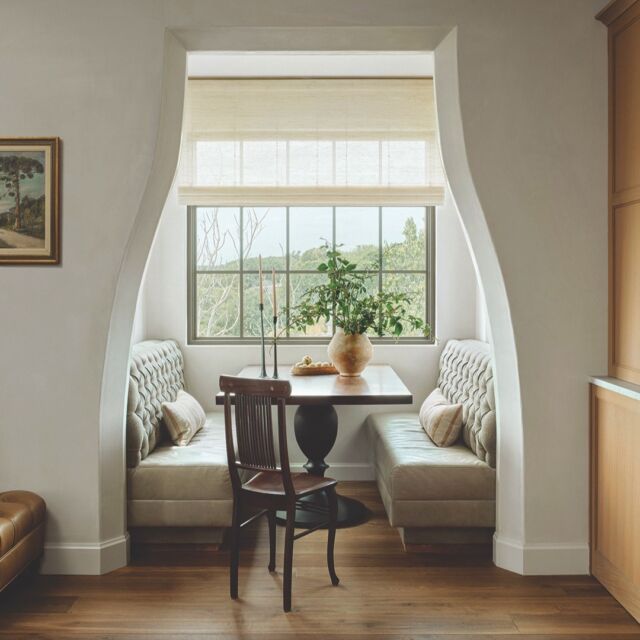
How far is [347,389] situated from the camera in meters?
3.71

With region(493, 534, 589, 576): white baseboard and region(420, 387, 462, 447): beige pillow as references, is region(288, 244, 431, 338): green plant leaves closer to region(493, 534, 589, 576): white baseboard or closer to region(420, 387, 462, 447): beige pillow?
region(420, 387, 462, 447): beige pillow

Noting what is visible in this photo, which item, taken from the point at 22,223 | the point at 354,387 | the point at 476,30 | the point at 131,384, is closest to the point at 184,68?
the point at 22,223

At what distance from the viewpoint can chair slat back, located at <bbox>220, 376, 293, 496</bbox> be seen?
288 cm

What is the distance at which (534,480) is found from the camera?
319 cm

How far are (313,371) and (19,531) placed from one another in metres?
1.97

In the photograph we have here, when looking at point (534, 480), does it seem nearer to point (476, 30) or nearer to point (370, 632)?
point (370, 632)

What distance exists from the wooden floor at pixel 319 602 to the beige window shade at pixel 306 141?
8.29 ft

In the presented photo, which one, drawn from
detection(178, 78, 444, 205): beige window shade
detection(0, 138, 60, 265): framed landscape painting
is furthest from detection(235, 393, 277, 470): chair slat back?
detection(178, 78, 444, 205): beige window shade

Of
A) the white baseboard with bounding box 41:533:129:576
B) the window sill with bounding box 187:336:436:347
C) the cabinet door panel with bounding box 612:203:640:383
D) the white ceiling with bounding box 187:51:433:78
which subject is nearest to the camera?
the cabinet door panel with bounding box 612:203:640:383

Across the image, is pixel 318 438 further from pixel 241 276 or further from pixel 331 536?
pixel 241 276

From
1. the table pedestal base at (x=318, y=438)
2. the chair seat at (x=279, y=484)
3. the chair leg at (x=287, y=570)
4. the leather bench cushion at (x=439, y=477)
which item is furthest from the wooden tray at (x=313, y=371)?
the chair leg at (x=287, y=570)

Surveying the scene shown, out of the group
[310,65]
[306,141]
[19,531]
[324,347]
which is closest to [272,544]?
[19,531]

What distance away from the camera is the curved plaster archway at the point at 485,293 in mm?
3189

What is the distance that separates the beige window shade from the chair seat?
233cm
